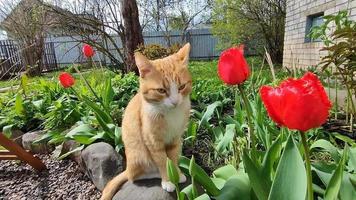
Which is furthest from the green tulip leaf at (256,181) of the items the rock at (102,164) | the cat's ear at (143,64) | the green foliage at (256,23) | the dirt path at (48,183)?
the green foliage at (256,23)

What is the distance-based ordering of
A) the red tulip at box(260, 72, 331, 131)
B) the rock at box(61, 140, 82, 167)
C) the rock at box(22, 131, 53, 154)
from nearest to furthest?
the red tulip at box(260, 72, 331, 131) < the rock at box(61, 140, 82, 167) < the rock at box(22, 131, 53, 154)

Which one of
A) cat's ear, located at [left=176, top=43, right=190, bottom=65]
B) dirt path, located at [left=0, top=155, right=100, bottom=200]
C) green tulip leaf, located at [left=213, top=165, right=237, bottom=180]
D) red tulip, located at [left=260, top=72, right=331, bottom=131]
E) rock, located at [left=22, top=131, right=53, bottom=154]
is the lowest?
dirt path, located at [left=0, top=155, right=100, bottom=200]

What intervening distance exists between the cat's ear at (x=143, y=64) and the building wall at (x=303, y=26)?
212 inches

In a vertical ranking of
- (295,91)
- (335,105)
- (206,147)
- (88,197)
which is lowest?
(88,197)

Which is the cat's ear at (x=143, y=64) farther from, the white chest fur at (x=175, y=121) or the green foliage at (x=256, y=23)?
the green foliage at (x=256, y=23)

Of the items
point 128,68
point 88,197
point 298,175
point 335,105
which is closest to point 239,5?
point 128,68

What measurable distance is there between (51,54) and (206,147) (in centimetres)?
1732

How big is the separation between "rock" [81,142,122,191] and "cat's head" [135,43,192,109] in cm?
80

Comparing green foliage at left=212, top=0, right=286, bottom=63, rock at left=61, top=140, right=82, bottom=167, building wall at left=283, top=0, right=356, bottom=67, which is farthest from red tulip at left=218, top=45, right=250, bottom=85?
green foliage at left=212, top=0, right=286, bottom=63

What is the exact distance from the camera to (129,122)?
194cm

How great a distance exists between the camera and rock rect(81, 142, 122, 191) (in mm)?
2312

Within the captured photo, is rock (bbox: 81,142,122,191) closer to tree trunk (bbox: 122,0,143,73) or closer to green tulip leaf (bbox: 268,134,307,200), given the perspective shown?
green tulip leaf (bbox: 268,134,307,200)

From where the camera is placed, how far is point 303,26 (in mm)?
8391

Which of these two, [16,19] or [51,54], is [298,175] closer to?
[16,19]
